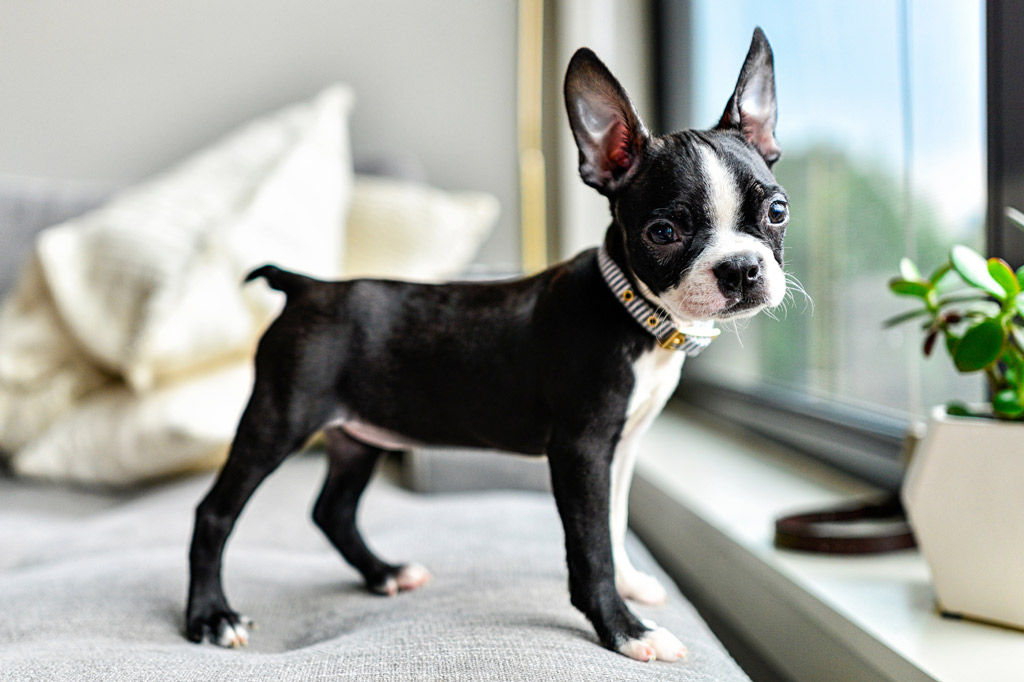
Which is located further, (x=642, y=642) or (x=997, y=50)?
(x=997, y=50)

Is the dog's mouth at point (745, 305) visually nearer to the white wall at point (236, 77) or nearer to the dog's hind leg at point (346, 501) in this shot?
the dog's hind leg at point (346, 501)

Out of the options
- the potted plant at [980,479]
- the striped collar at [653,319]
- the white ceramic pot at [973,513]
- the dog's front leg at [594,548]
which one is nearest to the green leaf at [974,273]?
the potted plant at [980,479]

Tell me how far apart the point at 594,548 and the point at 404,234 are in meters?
1.09

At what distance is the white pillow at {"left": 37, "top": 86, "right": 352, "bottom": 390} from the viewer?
141cm

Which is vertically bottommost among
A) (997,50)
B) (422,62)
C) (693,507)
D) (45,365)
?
(693,507)

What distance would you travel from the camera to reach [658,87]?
7.28 feet

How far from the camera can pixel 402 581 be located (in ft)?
3.09

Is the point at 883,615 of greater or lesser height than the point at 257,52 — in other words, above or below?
below

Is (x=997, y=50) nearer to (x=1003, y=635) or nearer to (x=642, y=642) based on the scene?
(x=1003, y=635)

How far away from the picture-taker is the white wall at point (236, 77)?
7.06 ft

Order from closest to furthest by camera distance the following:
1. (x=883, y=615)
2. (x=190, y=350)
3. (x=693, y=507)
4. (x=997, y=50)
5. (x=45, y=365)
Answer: (x=883, y=615), (x=997, y=50), (x=693, y=507), (x=190, y=350), (x=45, y=365)

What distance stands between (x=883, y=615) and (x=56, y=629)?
77cm

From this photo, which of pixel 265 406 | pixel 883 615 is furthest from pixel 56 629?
pixel 883 615

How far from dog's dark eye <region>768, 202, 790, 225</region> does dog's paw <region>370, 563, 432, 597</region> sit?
1.71 ft
